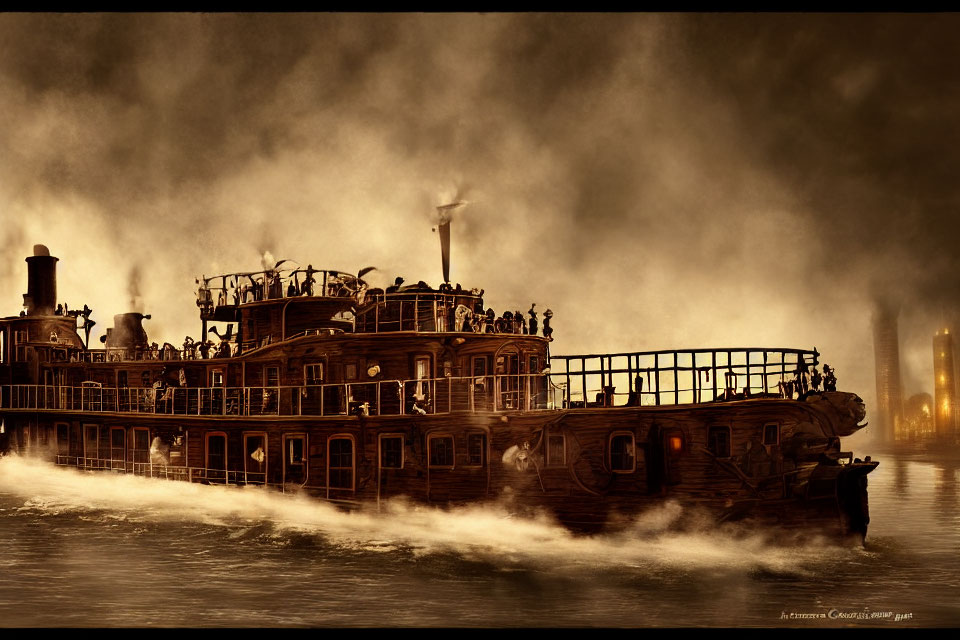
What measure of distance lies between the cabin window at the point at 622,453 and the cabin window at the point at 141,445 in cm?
1236

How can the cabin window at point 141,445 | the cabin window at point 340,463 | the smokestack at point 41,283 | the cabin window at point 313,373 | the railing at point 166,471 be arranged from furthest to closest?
1. the smokestack at point 41,283
2. the cabin window at point 141,445
3. the railing at point 166,471
4. the cabin window at point 313,373
5. the cabin window at point 340,463

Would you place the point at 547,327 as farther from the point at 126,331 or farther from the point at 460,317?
the point at 126,331

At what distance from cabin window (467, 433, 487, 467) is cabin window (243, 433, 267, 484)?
17.6ft

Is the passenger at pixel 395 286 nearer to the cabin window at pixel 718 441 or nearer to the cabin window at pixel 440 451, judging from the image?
the cabin window at pixel 440 451

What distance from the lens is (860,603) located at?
46.2ft

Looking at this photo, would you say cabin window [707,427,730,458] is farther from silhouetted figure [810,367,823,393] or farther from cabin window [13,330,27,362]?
cabin window [13,330,27,362]

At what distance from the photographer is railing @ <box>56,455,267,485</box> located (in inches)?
880

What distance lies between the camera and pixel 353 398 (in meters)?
21.0

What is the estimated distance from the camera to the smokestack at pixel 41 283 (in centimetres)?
2672

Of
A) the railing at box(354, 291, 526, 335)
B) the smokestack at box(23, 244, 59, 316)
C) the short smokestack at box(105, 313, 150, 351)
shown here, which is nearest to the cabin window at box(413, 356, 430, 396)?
the railing at box(354, 291, 526, 335)

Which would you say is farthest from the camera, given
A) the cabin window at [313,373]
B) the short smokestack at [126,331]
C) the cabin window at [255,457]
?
the short smokestack at [126,331]

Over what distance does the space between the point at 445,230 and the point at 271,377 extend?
18.6ft

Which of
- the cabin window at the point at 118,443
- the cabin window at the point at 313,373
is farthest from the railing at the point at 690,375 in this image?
the cabin window at the point at 118,443

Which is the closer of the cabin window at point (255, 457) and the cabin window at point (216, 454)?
the cabin window at point (255, 457)
